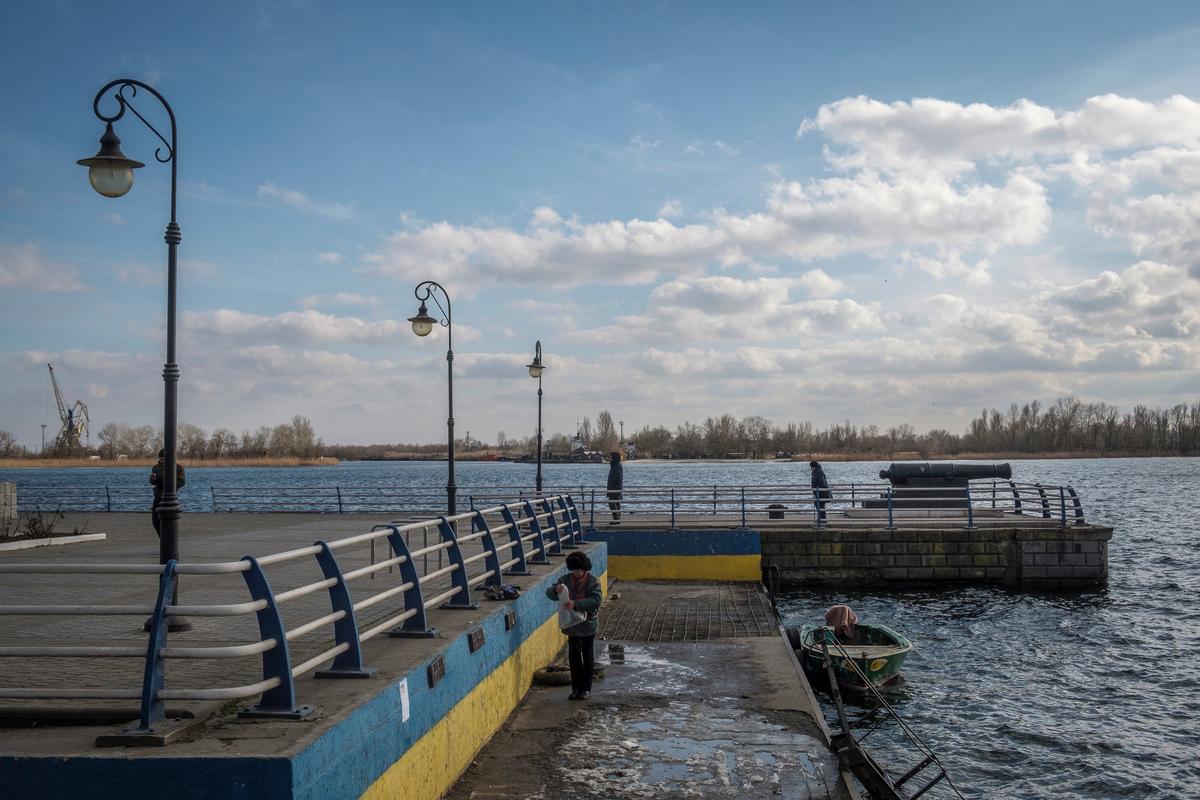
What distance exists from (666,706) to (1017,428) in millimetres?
185498

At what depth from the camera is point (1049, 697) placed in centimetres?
1541

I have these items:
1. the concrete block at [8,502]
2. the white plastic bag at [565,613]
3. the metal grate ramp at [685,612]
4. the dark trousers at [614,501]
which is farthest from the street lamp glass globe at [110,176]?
the concrete block at [8,502]

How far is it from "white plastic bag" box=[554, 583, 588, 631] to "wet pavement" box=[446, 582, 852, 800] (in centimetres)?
88

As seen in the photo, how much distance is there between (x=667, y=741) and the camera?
8828 mm

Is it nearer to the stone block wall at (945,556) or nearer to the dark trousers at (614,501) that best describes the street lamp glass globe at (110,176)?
the dark trousers at (614,501)

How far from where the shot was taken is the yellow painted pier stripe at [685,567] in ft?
71.6

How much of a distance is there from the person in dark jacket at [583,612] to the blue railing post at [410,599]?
2067 mm

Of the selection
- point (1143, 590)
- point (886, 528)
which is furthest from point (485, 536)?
point (1143, 590)

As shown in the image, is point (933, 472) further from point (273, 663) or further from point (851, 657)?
point (273, 663)

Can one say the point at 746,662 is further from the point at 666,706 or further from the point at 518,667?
the point at 518,667

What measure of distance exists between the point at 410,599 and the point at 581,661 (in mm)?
2757

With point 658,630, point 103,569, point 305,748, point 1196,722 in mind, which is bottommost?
point 1196,722

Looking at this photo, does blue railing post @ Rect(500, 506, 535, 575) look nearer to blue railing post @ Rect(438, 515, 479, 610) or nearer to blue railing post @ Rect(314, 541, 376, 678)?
blue railing post @ Rect(438, 515, 479, 610)

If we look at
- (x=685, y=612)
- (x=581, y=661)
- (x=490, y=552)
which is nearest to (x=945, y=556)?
(x=685, y=612)
